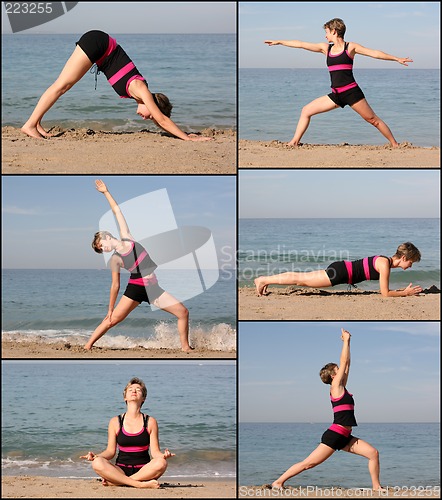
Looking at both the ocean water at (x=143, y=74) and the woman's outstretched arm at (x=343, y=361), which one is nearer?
the woman's outstretched arm at (x=343, y=361)

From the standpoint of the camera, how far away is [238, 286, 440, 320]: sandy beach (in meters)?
7.20

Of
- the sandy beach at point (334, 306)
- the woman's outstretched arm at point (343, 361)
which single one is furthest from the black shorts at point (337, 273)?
the woman's outstretched arm at point (343, 361)

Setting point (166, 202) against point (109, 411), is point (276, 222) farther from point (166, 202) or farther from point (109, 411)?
point (109, 411)

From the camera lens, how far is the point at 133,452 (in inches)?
255

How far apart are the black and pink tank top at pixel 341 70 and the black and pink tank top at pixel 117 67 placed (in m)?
1.65

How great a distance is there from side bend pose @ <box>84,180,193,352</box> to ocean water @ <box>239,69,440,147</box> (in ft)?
9.17

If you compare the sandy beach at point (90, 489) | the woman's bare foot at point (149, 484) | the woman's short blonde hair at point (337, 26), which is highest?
the woman's short blonde hair at point (337, 26)

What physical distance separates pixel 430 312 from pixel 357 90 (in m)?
2.00

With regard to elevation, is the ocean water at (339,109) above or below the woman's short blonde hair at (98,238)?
above

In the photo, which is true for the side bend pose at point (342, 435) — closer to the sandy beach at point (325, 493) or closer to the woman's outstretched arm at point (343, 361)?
the woman's outstretched arm at point (343, 361)

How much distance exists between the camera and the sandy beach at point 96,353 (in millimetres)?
7164

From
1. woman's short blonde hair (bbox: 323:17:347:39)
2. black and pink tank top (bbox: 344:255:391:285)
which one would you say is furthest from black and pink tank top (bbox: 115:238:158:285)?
woman's short blonde hair (bbox: 323:17:347:39)

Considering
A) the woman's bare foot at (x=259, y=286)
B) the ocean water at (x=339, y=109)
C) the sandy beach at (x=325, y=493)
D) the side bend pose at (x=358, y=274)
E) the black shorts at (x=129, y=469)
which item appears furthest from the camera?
the ocean water at (x=339, y=109)

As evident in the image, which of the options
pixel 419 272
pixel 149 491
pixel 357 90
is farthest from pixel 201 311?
pixel 149 491
